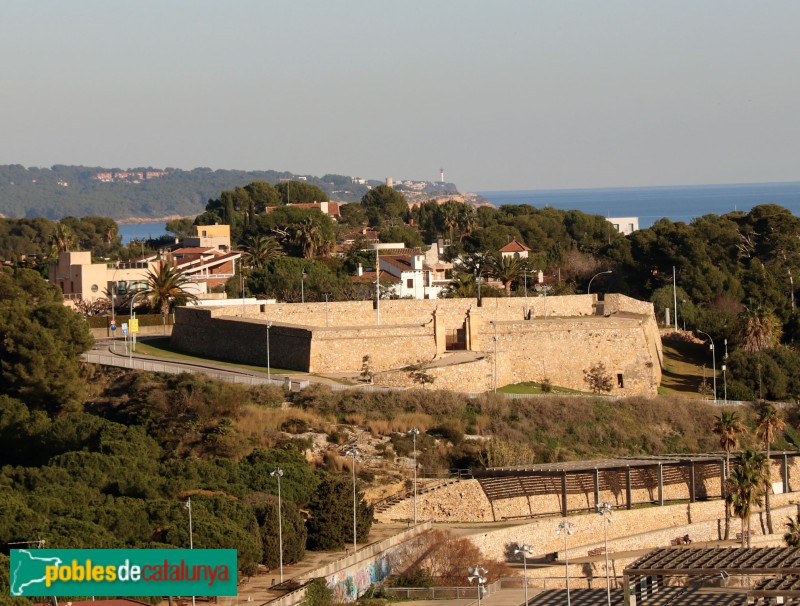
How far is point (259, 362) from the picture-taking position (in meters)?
57.8

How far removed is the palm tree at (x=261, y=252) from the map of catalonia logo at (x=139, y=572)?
55.0m

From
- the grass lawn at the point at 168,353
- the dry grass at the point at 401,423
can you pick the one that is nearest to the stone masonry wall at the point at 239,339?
the grass lawn at the point at 168,353

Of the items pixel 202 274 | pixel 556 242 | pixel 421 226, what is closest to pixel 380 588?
pixel 202 274

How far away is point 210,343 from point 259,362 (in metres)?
2.97

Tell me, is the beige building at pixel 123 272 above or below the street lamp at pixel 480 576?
above

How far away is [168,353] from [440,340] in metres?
10.7

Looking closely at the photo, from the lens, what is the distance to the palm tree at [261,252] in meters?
80.4

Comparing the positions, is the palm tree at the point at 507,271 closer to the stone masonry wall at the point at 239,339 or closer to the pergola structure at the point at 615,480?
the stone masonry wall at the point at 239,339

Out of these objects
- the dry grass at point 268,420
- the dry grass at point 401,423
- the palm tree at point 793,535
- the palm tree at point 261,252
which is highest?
the palm tree at point 261,252

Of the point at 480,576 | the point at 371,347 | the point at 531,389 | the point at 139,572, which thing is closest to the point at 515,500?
the point at 480,576

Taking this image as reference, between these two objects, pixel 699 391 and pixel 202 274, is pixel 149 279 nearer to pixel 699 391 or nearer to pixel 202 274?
pixel 202 274

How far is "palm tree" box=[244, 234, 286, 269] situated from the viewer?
8038 cm

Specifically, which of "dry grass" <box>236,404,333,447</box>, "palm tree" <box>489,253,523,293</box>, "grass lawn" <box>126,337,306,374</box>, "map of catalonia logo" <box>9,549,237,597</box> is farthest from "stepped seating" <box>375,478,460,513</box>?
"palm tree" <box>489,253,523,293</box>

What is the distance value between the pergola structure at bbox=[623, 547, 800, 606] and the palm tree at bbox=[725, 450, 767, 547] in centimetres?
952
